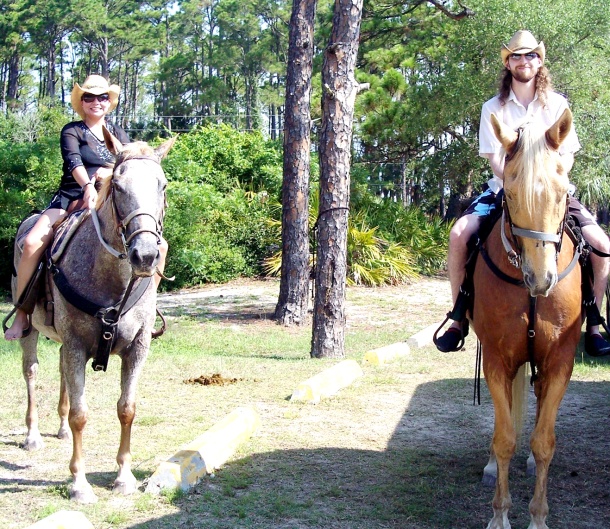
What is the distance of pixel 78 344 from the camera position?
530 cm

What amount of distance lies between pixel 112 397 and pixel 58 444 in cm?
162

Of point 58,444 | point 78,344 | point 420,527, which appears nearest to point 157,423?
point 58,444

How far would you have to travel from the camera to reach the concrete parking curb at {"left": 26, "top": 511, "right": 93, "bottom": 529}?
4186 millimetres

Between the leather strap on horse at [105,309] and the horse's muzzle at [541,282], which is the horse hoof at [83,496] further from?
the horse's muzzle at [541,282]

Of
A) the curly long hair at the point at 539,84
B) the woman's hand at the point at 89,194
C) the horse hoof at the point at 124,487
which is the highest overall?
the curly long hair at the point at 539,84

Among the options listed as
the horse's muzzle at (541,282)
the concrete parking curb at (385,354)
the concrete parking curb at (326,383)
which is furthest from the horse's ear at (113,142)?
the concrete parking curb at (385,354)

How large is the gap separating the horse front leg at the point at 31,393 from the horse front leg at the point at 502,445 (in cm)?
386

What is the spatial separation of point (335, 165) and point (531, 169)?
637 centimetres

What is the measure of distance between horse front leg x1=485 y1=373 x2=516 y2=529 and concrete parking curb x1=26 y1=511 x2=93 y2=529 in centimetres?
251

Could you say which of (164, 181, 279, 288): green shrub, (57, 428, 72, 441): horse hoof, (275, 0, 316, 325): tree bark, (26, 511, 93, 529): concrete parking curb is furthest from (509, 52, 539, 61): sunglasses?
(164, 181, 279, 288): green shrub

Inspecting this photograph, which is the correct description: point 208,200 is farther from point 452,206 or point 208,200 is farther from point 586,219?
point 586,219

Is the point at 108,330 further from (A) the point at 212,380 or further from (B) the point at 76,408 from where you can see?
(A) the point at 212,380

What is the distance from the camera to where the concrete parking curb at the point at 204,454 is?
5285 millimetres

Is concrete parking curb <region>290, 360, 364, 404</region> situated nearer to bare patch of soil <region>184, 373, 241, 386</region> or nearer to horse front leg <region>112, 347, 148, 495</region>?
bare patch of soil <region>184, 373, 241, 386</region>
